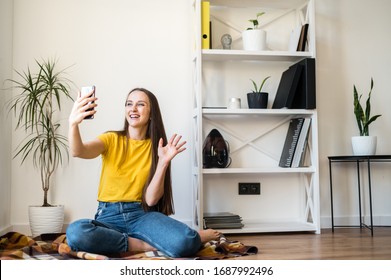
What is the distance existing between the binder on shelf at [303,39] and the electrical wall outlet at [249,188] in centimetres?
95

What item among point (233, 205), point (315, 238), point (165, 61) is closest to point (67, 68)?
point (165, 61)

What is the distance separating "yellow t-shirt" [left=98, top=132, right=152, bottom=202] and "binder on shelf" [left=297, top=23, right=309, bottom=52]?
1.29m

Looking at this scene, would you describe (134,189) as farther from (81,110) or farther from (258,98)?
(258,98)

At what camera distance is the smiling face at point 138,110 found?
2516mm

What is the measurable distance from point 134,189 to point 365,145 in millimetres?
1635

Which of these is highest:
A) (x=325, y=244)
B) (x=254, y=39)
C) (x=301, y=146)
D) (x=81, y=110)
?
(x=254, y=39)

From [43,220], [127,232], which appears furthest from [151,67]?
[127,232]

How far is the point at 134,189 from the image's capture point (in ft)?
8.02

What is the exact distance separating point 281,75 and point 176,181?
1.04 m

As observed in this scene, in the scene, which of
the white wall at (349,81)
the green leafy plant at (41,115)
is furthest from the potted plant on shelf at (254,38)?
the green leafy plant at (41,115)

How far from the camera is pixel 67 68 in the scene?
3.25 m

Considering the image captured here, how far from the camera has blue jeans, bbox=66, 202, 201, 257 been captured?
86.7 inches

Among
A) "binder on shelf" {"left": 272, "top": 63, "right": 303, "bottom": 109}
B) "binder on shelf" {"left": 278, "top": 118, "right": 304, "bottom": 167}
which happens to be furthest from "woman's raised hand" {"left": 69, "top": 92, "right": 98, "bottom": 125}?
"binder on shelf" {"left": 278, "top": 118, "right": 304, "bottom": 167}

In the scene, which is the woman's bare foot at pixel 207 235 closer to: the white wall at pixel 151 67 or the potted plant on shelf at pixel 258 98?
the white wall at pixel 151 67
